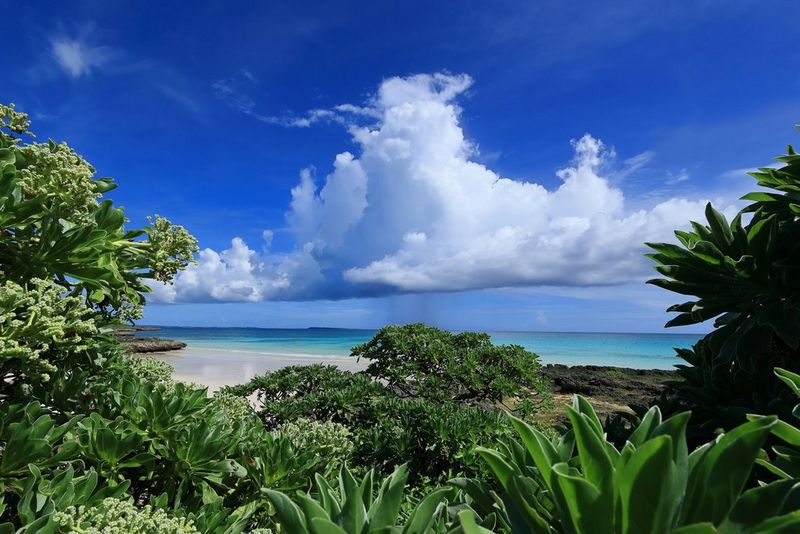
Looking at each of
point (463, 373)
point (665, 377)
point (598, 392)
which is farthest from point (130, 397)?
point (665, 377)

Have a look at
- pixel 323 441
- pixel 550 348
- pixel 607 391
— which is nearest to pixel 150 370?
pixel 323 441

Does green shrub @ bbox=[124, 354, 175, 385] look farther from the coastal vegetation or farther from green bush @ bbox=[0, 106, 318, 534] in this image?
green bush @ bbox=[0, 106, 318, 534]

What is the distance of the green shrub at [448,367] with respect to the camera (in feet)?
19.1

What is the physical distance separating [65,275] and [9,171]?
0.61m

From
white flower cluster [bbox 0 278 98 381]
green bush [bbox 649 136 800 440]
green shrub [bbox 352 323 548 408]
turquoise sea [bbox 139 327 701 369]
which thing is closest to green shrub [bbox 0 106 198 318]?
white flower cluster [bbox 0 278 98 381]

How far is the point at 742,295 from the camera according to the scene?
2604 millimetres

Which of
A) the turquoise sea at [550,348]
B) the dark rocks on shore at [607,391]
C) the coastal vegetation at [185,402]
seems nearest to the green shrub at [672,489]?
the coastal vegetation at [185,402]

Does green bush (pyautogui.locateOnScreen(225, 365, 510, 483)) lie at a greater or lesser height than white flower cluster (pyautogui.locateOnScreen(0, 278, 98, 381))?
lesser

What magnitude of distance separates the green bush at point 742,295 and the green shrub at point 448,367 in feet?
10.4

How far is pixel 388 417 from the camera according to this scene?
421cm

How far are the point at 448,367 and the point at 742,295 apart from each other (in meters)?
3.78

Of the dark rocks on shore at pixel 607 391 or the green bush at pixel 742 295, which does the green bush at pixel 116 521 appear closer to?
the green bush at pixel 742 295

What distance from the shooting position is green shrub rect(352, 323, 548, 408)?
583 centimetres

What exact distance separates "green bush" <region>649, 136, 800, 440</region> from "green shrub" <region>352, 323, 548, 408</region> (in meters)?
3.17
